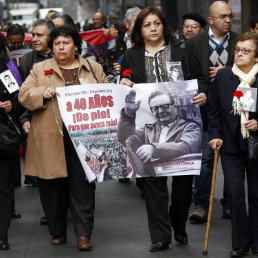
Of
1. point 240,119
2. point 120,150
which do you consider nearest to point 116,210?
point 120,150

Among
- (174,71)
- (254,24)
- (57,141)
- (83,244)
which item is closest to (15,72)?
(57,141)

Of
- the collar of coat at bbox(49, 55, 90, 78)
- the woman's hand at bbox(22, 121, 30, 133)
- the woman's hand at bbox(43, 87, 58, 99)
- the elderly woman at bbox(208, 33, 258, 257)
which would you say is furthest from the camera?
the woman's hand at bbox(22, 121, 30, 133)

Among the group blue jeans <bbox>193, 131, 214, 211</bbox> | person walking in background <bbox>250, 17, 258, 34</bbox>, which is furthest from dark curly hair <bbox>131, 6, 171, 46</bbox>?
person walking in background <bbox>250, 17, 258, 34</bbox>

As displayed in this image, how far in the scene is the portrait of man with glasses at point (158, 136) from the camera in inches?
286

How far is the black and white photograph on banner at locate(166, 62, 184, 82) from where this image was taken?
7.40m

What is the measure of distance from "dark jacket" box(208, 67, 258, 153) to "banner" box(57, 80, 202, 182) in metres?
0.16

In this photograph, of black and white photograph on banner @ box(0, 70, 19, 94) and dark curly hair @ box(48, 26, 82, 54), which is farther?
black and white photograph on banner @ box(0, 70, 19, 94)

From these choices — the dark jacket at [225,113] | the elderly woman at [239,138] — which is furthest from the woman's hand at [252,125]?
the dark jacket at [225,113]

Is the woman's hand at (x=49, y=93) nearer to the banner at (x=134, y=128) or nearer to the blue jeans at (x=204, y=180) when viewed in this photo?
the banner at (x=134, y=128)

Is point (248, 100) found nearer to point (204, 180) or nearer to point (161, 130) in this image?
point (161, 130)

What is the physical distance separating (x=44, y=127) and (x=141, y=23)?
4.06 ft

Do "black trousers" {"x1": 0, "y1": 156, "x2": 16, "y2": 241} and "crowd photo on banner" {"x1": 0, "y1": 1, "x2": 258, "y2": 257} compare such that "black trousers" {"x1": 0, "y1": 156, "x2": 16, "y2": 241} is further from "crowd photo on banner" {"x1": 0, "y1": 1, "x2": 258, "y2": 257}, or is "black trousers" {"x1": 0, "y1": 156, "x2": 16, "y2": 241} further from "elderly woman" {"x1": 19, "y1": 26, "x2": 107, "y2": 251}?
"elderly woman" {"x1": 19, "y1": 26, "x2": 107, "y2": 251}

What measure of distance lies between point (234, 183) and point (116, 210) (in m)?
2.52

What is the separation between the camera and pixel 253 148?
6.92 m
